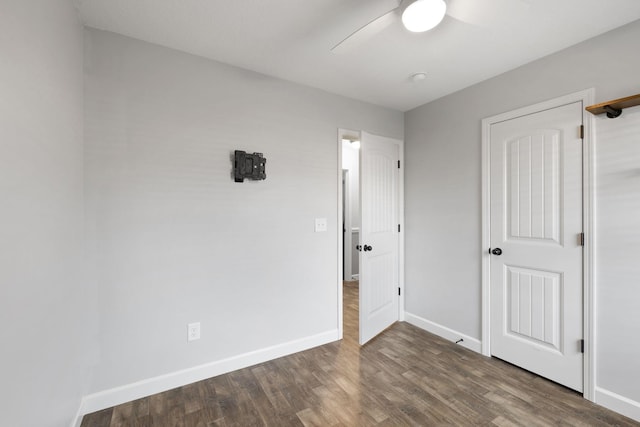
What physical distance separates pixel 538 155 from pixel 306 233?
6.46ft

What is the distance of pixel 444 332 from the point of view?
2889 millimetres

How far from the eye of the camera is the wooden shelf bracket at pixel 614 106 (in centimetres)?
166

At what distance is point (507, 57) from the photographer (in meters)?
2.14

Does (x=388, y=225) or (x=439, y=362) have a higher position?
(x=388, y=225)

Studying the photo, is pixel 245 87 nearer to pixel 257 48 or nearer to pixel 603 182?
pixel 257 48

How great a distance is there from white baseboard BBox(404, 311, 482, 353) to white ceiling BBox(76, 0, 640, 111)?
7.75 feet

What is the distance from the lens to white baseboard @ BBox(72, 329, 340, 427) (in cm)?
183

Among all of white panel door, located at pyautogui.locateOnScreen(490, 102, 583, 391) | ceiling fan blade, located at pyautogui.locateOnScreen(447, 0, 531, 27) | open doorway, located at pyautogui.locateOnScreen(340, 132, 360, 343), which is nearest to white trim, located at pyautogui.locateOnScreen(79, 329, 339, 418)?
white panel door, located at pyautogui.locateOnScreen(490, 102, 583, 391)

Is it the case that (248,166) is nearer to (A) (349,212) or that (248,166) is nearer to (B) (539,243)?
(B) (539,243)

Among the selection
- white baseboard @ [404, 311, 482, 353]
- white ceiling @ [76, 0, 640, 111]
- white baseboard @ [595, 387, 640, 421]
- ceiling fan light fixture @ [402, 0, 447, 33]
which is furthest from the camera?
white baseboard @ [404, 311, 482, 353]

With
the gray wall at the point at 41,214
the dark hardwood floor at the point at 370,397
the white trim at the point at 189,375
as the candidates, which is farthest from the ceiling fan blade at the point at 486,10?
the white trim at the point at 189,375

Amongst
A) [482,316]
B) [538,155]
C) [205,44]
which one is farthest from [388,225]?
[205,44]

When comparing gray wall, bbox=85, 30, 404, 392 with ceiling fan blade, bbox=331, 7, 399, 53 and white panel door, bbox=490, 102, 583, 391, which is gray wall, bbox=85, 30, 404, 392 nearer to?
ceiling fan blade, bbox=331, 7, 399, 53

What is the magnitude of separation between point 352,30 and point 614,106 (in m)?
1.69
